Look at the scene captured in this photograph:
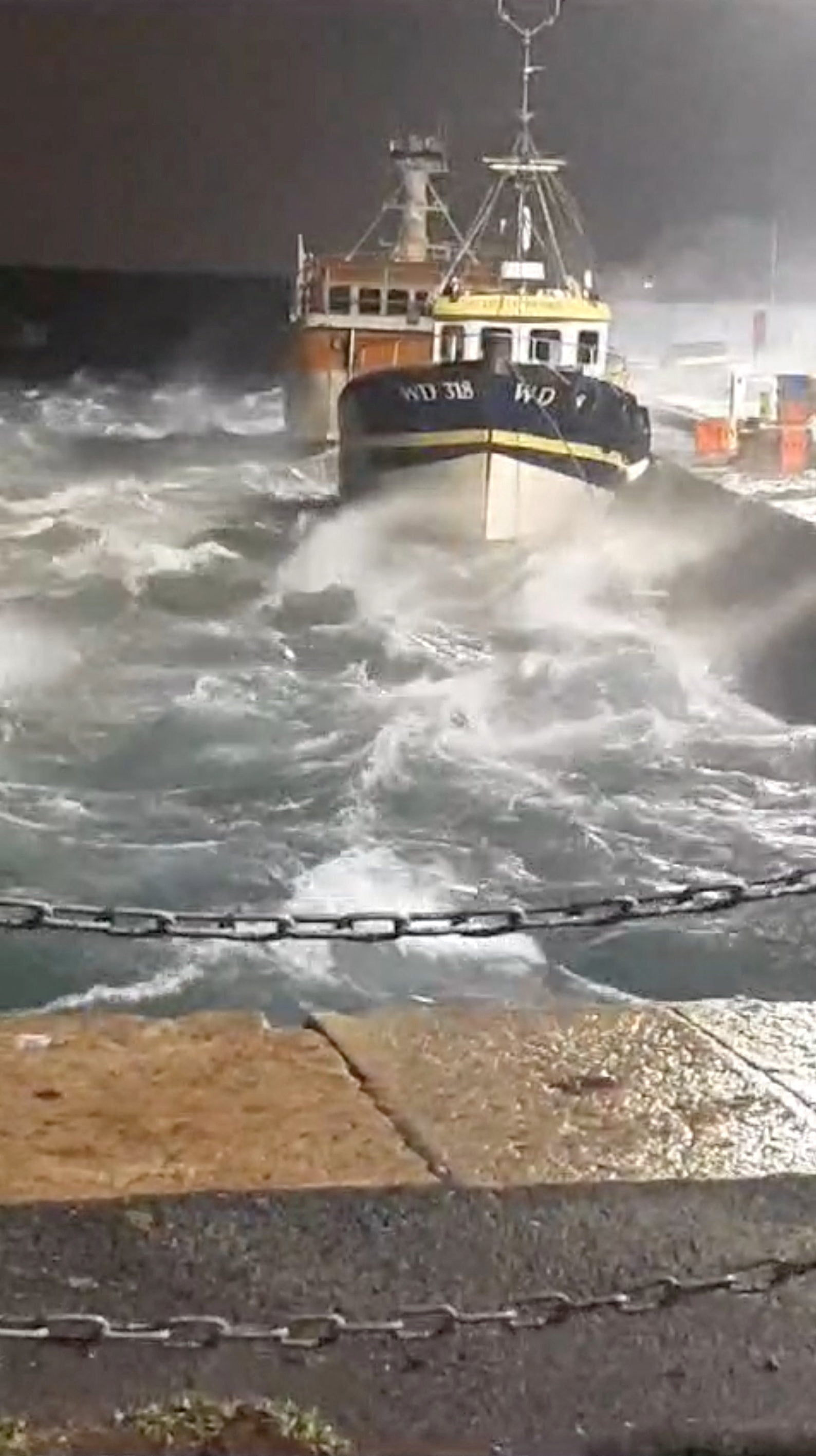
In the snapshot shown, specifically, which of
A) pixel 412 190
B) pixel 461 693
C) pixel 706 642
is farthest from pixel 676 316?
pixel 461 693

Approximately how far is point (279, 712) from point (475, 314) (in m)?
5.21

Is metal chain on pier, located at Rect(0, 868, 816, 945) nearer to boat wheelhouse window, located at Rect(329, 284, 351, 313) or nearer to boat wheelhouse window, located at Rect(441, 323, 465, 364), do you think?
boat wheelhouse window, located at Rect(441, 323, 465, 364)

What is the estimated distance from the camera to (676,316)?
15.0m

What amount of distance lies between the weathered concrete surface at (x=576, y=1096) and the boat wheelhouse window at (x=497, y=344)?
9.55 m

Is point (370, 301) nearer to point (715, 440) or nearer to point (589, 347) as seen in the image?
point (589, 347)

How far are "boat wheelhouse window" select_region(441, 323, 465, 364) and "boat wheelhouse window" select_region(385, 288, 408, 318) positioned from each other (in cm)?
233

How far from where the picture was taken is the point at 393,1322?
1.54 m

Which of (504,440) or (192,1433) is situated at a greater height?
(192,1433)

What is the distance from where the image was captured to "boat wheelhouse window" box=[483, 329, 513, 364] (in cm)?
1168

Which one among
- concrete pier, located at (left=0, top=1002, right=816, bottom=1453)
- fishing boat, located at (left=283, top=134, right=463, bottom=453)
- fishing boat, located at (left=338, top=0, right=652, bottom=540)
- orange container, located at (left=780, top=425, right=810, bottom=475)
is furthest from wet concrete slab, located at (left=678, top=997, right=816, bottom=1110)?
fishing boat, located at (left=283, top=134, right=463, bottom=453)

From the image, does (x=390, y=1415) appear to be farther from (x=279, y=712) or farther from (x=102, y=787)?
(x=279, y=712)

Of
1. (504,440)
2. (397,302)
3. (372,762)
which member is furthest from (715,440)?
(372,762)

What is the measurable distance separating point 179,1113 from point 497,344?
413 inches

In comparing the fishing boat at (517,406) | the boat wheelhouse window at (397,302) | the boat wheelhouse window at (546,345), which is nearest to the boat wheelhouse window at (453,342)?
the fishing boat at (517,406)
